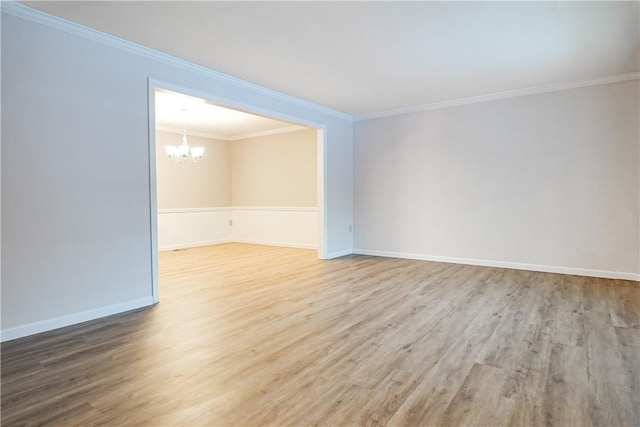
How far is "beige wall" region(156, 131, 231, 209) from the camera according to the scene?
6996 mm

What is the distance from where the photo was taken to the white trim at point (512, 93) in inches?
160

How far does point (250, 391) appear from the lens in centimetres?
180

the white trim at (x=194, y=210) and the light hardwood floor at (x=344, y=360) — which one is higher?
the white trim at (x=194, y=210)

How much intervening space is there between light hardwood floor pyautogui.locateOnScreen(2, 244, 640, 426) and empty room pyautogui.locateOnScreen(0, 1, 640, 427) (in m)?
0.02

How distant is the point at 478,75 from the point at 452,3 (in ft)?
5.73

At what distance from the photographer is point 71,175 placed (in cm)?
277

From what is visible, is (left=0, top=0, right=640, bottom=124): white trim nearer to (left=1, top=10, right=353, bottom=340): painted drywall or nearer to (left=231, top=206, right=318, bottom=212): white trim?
(left=1, top=10, right=353, bottom=340): painted drywall

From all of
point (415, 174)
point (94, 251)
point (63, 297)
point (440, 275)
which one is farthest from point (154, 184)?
point (415, 174)

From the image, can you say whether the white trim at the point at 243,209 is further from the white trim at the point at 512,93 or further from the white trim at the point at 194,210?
the white trim at the point at 512,93

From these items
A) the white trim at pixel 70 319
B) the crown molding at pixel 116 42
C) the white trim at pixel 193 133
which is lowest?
the white trim at pixel 70 319

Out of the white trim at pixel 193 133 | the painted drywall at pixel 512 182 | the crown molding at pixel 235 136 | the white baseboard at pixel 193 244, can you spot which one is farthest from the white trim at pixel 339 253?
the white trim at pixel 193 133

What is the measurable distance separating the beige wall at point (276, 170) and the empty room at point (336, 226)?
4.08 feet

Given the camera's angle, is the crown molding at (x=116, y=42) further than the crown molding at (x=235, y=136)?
No

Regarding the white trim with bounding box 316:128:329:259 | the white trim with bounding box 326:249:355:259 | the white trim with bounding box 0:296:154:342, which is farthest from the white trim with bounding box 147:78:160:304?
the white trim with bounding box 326:249:355:259
